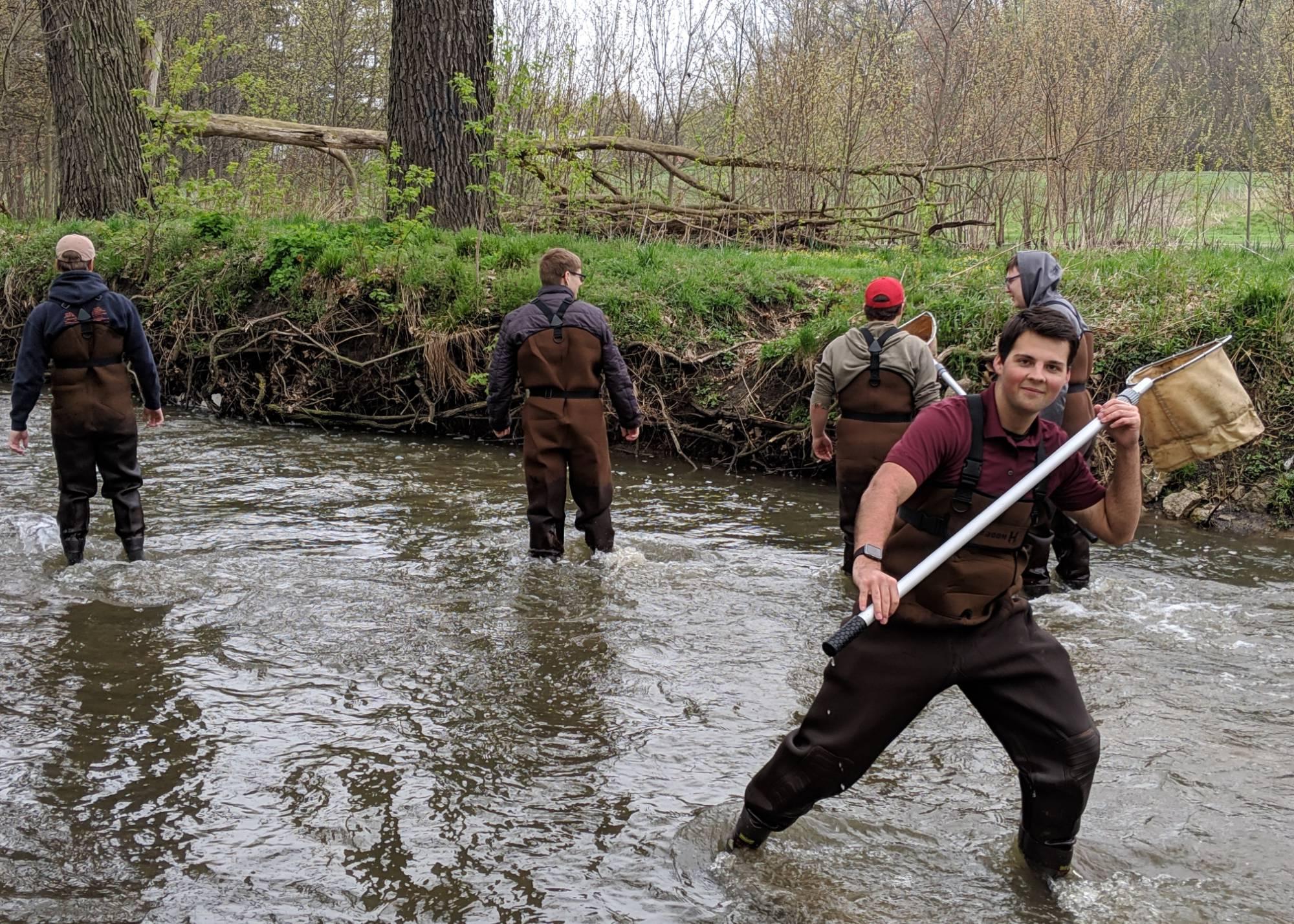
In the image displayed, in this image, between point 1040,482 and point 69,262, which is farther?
point 69,262

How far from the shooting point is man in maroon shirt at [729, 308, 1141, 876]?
362cm

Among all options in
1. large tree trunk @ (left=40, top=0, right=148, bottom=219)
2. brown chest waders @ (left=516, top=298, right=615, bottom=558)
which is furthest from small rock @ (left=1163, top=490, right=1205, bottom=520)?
large tree trunk @ (left=40, top=0, right=148, bottom=219)

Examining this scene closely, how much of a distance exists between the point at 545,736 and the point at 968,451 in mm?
2495

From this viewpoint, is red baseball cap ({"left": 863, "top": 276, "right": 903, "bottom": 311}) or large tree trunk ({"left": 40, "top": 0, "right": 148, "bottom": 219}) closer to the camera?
red baseball cap ({"left": 863, "top": 276, "right": 903, "bottom": 311})

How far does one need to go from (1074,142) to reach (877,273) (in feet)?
9.55

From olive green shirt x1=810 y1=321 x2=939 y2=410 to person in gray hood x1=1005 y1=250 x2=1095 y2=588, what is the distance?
0.65 meters

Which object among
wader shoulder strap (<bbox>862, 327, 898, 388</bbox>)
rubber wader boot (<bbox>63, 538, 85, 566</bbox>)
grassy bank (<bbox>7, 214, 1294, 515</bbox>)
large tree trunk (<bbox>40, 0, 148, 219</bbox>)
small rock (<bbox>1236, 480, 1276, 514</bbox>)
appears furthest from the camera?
large tree trunk (<bbox>40, 0, 148, 219</bbox>)

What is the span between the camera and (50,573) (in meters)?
7.55

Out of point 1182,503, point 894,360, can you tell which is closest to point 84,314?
point 894,360

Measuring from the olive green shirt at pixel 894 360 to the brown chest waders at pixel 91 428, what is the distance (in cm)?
457

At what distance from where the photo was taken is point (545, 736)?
5.29m

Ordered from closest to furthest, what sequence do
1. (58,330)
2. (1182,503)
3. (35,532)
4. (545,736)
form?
(545,736) < (58,330) < (35,532) < (1182,503)

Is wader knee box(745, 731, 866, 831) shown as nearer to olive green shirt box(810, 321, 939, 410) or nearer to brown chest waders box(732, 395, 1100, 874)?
brown chest waders box(732, 395, 1100, 874)

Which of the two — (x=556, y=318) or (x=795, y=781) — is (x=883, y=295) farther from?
(x=795, y=781)
